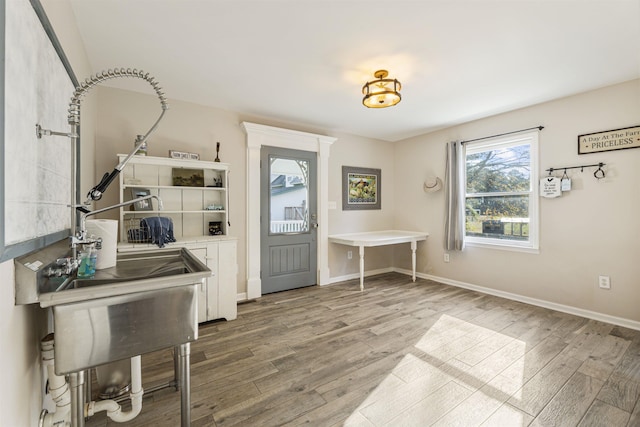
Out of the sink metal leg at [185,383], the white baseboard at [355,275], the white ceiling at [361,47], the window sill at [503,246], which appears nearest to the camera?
the sink metal leg at [185,383]

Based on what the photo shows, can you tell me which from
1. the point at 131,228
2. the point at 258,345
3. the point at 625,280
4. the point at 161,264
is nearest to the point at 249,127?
the point at 131,228

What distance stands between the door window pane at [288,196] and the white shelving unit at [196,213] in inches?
29.6

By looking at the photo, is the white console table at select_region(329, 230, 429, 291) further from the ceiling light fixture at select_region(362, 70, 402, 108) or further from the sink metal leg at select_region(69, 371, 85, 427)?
the sink metal leg at select_region(69, 371, 85, 427)

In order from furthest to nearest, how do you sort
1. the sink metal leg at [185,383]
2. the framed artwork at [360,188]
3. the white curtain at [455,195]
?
the framed artwork at [360,188] → the white curtain at [455,195] → the sink metal leg at [185,383]

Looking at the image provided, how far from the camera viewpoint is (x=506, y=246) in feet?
11.7

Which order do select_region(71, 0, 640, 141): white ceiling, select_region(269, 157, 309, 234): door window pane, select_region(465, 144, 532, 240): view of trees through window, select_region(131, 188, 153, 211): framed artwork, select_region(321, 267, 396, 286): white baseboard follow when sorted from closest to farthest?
select_region(71, 0, 640, 141): white ceiling
select_region(131, 188, 153, 211): framed artwork
select_region(465, 144, 532, 240): view of trees through window
select_region(269, 157, 309, 234): door window pane
select_region(321, 267, 396, 286): white baseboard

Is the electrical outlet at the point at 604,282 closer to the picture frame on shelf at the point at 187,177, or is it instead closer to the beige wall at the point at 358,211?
the beige wall at the point at 358,211

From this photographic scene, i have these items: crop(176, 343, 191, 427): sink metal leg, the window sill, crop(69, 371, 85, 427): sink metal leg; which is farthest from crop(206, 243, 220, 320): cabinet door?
the window sill

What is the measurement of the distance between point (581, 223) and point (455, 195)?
1.38 meters

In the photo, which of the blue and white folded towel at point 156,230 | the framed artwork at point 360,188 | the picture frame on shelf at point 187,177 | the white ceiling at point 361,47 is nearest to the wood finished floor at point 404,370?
the blue and white folded towel at point 156,230

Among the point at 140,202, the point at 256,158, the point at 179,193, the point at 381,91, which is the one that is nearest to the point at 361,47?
the point at 381,91

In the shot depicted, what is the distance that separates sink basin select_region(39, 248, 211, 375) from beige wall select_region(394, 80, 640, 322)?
3.77 m

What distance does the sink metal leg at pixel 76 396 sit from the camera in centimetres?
104

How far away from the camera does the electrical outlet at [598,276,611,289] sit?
2811 millimetres
